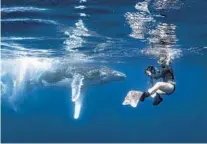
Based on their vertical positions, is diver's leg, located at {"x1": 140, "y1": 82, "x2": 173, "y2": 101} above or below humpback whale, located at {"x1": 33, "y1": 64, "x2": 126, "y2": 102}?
below

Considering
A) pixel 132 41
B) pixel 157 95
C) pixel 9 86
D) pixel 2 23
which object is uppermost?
pixel 9 86

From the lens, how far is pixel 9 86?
48.9 metres

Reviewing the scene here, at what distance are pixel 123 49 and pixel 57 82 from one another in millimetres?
6684

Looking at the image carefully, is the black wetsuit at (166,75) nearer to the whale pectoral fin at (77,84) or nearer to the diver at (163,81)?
the diver at (163,81)

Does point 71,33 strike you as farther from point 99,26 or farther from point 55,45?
point 55,45

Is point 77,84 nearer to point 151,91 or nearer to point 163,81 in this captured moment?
point 163,81

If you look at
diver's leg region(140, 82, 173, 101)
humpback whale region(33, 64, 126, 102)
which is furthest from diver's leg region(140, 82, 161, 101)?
humpback whale region(33, 64, 126, 102)

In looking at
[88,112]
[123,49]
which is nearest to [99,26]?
[123,49]

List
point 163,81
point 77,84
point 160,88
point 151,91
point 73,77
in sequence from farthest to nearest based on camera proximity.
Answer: point 73,77, point 77,84, point 163,81, point 160,88, point 151,91

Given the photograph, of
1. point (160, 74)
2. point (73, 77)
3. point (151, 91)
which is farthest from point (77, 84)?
point (151, 91)

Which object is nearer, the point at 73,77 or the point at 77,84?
the point at 77,84

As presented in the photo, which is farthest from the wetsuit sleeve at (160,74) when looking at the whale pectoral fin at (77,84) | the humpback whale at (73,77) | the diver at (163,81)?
the whale pectoral fin at (77,84)

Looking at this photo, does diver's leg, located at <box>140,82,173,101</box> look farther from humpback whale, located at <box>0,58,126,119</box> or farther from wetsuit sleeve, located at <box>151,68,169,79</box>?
humpback whale, located at <box>0,58,126,119</box>

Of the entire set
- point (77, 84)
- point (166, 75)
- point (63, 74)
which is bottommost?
point (166, 75)
